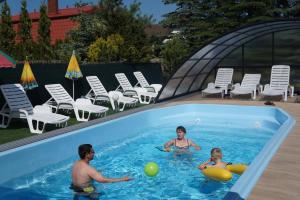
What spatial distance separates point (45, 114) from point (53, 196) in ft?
11.0

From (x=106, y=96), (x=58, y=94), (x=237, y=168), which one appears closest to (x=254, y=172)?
(x=237, y=168)

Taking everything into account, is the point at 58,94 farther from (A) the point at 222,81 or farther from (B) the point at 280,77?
(B) the point at 280,77

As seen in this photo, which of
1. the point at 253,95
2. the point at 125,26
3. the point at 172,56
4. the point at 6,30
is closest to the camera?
the point at 253,95

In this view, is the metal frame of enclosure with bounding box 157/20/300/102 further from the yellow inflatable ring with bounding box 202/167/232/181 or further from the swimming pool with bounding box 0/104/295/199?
the yellow inflatable ring with bounding box 202/167/232/181

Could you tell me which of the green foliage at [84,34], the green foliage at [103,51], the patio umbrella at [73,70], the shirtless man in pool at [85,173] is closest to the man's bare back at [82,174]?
the shirtless man in pool at [85,173]

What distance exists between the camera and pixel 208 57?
1434cm

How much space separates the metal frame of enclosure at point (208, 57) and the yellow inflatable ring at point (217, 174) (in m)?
6.50

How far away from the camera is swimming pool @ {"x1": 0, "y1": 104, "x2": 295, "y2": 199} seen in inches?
231

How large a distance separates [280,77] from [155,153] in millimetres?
7328

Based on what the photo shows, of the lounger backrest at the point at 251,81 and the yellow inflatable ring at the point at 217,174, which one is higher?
the lounger backrest at the point at 251,81

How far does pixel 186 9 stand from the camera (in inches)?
997

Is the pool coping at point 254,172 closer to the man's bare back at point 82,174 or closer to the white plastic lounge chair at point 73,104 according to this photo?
the man's bare back at point 82,174

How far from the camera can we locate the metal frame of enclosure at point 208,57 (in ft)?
41.6

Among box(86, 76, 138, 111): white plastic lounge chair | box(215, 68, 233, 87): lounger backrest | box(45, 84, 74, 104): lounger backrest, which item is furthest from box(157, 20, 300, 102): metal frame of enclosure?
box(45, 84, 74, 104): lounger backrest
